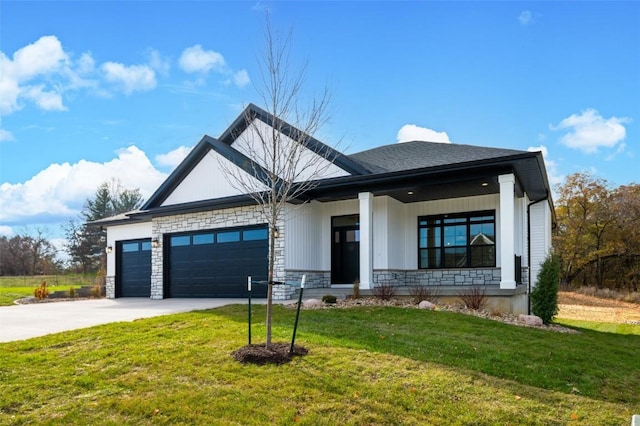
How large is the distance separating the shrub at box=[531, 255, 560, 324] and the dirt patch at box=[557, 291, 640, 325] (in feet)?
7.64

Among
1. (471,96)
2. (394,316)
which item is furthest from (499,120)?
(394,316)

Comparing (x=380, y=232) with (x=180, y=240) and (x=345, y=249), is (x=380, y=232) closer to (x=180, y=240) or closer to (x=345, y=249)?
(x=345, y=249)

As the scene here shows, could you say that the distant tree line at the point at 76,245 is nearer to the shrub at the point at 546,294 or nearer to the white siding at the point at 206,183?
the white siding at the point at 206,183

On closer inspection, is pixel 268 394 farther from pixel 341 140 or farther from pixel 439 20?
pixel 439 20

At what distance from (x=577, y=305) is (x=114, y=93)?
21549 mm

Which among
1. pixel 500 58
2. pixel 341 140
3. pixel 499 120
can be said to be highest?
pixel 500 58

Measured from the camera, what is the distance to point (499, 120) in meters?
15.3

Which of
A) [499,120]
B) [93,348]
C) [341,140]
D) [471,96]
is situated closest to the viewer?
[93,348]

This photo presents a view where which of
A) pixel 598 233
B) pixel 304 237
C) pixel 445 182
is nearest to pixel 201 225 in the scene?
pixel 304 237

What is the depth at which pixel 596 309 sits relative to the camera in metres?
21.2

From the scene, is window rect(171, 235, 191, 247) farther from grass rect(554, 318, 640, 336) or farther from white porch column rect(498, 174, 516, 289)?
grass rect(554, 318, 640, 336)

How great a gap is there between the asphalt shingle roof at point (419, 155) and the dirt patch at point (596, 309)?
5.20 metres

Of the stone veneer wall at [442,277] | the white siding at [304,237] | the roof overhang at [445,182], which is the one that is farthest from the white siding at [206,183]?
the stone veneer wall at [442,277]

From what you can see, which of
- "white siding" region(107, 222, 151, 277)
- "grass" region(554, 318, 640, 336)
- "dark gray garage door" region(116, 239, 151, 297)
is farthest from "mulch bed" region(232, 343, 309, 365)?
"white siding" region(107, 222, 151, 277)
